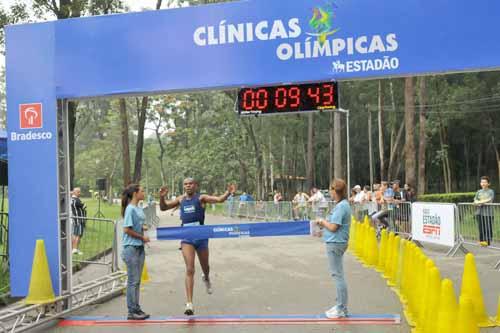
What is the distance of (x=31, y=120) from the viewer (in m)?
8.63

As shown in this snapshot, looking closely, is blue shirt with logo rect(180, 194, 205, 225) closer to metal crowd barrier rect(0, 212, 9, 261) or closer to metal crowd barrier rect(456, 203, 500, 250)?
metal crowd barrier rect(0, 212, 9, 261)

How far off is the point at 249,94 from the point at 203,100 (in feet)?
151

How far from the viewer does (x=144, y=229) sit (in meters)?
8.48

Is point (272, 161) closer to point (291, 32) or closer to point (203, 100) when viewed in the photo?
point (203, 100)

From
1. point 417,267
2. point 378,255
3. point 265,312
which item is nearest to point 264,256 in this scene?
point 378,255

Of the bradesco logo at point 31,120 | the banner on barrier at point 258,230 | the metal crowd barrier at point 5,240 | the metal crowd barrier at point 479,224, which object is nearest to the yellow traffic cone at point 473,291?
the banner on barrier at point 258,230

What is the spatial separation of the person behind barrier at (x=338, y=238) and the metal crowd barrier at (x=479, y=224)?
7.47 metres

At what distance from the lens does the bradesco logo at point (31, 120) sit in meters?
8.60

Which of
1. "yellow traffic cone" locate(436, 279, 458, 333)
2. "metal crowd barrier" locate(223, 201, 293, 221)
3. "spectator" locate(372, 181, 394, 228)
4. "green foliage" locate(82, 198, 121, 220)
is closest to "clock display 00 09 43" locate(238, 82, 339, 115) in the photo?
"yellow traffic cone" locate(436, 279, 458, 333)

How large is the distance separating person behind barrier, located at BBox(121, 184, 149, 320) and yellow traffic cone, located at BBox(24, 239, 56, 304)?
3.71 ft

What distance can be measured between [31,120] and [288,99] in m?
3.74

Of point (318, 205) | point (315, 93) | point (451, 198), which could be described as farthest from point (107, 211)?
point (315, 93)

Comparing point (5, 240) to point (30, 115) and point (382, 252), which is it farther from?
A: point (382, 252)

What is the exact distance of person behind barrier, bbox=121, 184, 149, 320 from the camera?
8055mm
